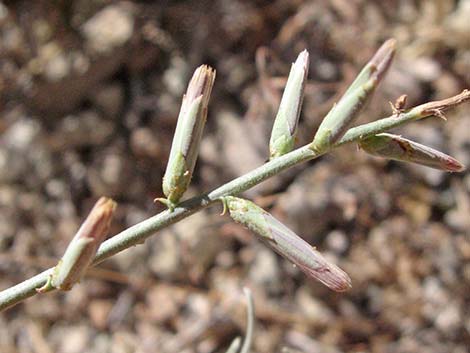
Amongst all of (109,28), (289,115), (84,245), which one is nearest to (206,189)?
(109,28)

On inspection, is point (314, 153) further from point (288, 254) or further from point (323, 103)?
point (323, 103)

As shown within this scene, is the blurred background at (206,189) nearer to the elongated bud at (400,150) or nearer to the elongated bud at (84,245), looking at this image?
the elongated bud at (400,150)

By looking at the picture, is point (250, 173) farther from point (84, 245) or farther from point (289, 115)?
point (84, 245)

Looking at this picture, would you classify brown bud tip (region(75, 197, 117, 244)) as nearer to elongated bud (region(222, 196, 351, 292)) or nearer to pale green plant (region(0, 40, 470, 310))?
pale green plant (region(0, 40, 470, 310))

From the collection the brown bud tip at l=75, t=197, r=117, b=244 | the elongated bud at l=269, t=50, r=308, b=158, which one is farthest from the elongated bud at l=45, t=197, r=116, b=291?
the elongated bud at l=269, t=50, r=308, b=158

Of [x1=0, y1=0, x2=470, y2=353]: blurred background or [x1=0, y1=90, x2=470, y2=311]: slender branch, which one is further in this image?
[x1=0, y1=0, x2=470, y2=353]: blurred background

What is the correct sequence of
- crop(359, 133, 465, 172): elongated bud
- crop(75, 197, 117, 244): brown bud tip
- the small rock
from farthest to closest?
the small rock, crop(359, 133, 465, 172): elongated bud, crop(75, 197, 117, 244): brown bud tip

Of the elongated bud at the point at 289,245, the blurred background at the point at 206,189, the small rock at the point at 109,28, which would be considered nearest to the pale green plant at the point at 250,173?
the elongated bud at the point at 289,245
